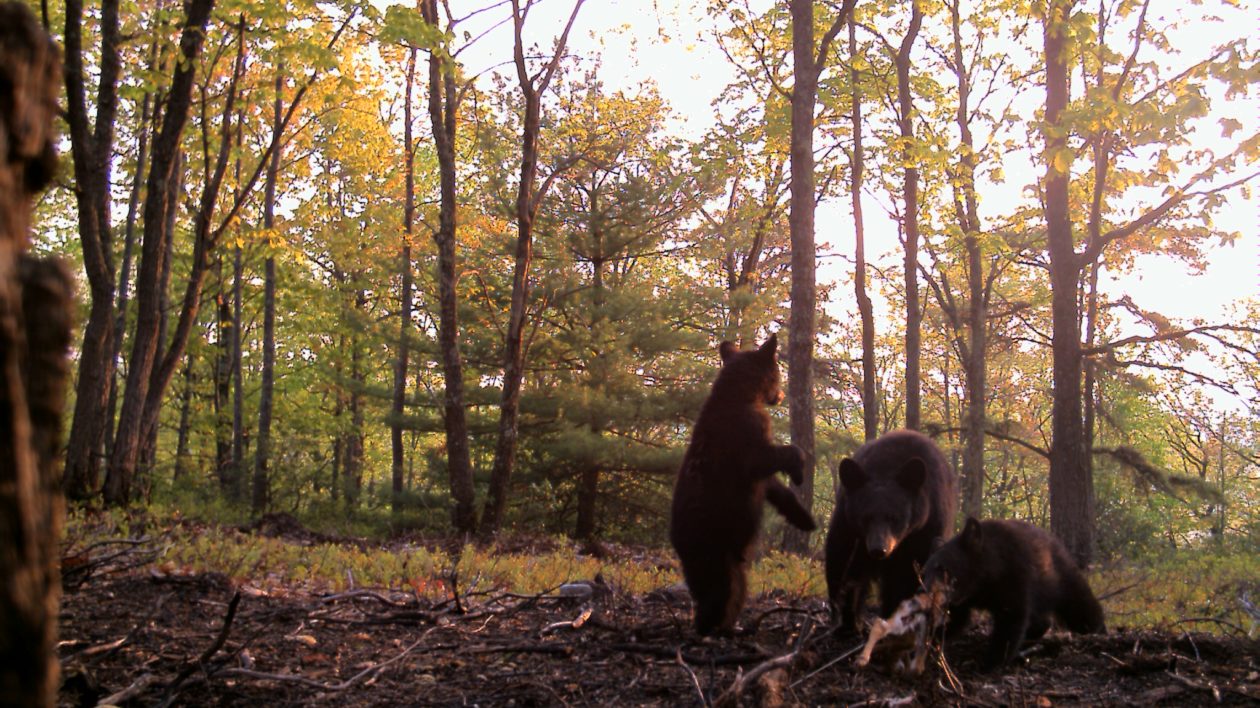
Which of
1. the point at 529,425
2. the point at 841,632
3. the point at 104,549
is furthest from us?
the point at 529,425

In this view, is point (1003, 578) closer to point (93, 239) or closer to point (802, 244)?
point (802, 244)

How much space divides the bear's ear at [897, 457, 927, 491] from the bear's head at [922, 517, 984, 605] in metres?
0.47

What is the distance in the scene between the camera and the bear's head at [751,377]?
6.09 m

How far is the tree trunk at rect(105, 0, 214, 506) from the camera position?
36.2 feet

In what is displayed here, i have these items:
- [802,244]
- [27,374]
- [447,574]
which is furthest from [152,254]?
[27,374]

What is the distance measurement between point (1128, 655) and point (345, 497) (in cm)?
2077

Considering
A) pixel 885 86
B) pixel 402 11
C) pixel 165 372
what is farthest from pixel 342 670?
pixel 885 86

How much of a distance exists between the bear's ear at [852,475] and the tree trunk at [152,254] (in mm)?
9468

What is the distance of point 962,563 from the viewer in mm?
5402

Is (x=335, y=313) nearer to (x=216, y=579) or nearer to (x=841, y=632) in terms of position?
(x=216, y=579)

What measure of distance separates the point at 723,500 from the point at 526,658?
5.39ft

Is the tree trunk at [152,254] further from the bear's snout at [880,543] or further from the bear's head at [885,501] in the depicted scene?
the bear's snout at [880,543]

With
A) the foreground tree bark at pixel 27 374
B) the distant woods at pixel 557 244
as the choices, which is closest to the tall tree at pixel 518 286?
the distant woods at pixel 557 244

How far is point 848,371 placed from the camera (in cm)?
2780
